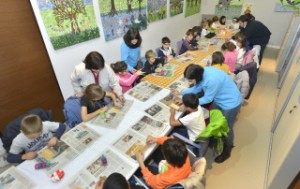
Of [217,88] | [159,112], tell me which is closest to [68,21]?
[159,112]

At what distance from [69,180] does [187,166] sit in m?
1.02

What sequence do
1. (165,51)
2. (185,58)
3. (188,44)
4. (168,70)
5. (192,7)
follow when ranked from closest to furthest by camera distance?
(168,70), (185,58), (165,51), (188,44), (192,7)

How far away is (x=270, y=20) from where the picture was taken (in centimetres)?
656

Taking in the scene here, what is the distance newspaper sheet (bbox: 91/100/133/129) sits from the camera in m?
2.12

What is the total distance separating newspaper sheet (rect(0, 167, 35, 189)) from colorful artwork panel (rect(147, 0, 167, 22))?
4.40 meters

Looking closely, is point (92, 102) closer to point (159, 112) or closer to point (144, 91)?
point (144, 91)

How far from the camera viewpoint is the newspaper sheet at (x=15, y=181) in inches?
58.7

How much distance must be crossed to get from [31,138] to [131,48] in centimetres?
224

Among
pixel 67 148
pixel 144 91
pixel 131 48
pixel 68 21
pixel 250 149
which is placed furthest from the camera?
pixel 131 48

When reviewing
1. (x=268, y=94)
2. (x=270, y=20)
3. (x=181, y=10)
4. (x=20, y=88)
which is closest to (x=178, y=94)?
(x=20, y=88)

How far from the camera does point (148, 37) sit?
505 centimetres

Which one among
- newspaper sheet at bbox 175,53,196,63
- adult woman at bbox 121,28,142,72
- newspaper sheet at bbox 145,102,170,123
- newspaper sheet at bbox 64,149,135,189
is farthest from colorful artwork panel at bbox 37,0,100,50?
newspaper sheet at bbox 64,149,135,189

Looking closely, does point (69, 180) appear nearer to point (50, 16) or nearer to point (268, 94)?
point (50, 16)

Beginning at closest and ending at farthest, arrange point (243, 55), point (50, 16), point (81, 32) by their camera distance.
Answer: point (50, 16)
point (81, 32)
point (243, 55)
